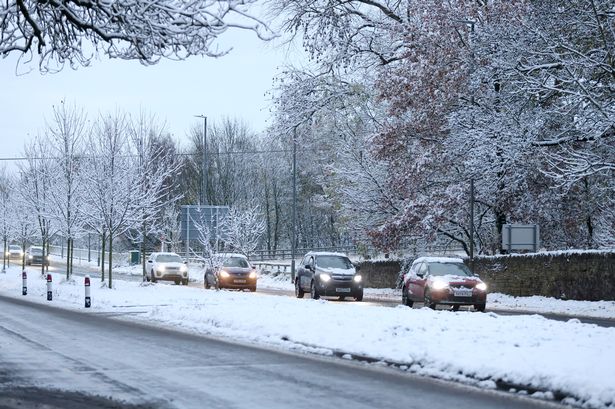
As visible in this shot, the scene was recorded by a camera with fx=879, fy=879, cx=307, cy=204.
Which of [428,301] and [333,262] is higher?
[333,262]

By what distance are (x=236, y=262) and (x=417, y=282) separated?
59.7 ft

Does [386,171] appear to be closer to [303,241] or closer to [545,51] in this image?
[545,51]

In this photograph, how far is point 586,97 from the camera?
1053 inches

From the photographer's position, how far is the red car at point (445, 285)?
1028 inches

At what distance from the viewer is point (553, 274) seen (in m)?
33.2

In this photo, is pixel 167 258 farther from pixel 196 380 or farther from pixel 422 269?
pixel 196 380

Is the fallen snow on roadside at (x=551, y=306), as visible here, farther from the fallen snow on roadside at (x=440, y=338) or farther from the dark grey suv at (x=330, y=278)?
the fallen snow on roadside at (x=440, y=338)

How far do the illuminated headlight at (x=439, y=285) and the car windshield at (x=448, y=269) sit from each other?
72 centimetres

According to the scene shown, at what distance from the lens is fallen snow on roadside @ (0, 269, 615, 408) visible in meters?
10.5

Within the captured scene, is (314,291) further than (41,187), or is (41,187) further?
(41,187)

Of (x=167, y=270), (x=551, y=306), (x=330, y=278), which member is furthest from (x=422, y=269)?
(x=167, y=270)

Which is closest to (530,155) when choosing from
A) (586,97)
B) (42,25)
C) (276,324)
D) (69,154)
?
(586,97)

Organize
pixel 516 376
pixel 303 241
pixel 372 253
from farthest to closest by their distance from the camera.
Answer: pixel 303 241, pixel 372 253, pixel 516 376

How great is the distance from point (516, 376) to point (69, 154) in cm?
3427
